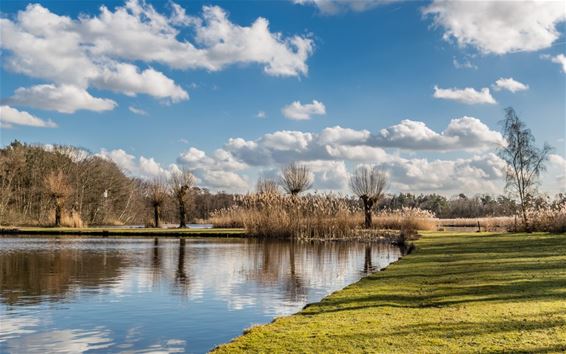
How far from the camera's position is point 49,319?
346 inches

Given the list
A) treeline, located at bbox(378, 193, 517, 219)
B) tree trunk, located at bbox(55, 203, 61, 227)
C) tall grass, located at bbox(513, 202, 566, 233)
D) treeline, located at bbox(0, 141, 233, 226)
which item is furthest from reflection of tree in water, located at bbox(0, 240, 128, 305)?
treeline, located at bbox(378, 193, 517, 219)

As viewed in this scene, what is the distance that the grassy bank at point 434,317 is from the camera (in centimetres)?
589

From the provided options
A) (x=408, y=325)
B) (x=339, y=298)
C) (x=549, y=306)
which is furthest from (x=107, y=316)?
(x=549, y=306)

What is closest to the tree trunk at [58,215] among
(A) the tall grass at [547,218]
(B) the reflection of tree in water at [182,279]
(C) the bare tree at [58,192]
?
(C) the bare tree at [58,192]

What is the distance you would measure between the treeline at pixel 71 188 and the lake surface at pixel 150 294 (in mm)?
29655

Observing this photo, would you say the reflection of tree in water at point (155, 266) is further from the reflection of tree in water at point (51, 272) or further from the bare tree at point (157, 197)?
the bare tree at point (157, 197)

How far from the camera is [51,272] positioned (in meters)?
14.7

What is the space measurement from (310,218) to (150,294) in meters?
20.0

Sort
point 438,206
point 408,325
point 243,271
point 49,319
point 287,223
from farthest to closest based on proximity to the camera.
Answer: point 438,206
point 287,223
point 243,271
point 49,319
point 408,325

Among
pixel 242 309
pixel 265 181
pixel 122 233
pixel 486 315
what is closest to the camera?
pixel 486 315

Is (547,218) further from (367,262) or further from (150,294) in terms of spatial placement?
(150,294)

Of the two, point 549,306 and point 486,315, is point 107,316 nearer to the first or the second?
point 486,315

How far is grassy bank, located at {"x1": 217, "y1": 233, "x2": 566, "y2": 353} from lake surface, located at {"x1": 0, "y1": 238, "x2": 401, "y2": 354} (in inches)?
48.2

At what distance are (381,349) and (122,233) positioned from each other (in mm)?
31324
